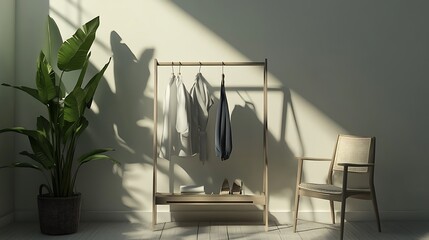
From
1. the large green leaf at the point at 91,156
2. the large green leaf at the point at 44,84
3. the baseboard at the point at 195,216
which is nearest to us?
the large green leaf at the point at 44,84

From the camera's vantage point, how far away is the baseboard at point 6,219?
4496 millimetres

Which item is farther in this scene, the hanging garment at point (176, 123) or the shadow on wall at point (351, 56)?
the shadow on wall at point (351, 56)

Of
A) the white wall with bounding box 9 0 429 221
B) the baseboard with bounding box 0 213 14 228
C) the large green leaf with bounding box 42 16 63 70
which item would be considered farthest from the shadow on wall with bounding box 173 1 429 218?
the baseboard with bounding box 0 213 14 228

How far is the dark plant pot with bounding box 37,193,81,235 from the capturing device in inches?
166

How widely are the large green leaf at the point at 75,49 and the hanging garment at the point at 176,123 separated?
75 cm

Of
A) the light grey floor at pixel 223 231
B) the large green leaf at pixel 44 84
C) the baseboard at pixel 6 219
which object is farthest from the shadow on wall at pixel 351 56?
the baseboard at pixel 6 219

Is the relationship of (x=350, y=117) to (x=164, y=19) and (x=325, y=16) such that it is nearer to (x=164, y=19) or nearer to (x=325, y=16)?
(x=325, y=16)

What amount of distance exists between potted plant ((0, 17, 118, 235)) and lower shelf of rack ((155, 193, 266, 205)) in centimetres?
60

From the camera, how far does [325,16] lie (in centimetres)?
479

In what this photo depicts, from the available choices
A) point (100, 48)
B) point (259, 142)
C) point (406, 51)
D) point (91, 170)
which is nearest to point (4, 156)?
point (91, 170)

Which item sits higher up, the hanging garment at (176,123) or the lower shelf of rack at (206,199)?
the hanging garment at (176,123)

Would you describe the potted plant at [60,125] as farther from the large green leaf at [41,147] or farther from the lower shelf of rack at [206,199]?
the lower shelf of rack at [206,199]

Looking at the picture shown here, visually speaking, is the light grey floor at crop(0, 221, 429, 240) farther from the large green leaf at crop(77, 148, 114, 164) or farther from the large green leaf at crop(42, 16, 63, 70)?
the large green leaf at crop(42, 16, 63, 70)

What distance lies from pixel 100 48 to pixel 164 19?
0.61 meters
